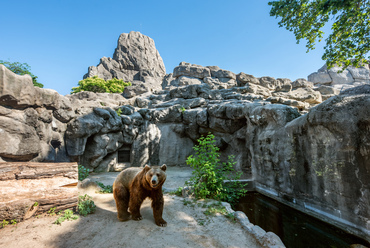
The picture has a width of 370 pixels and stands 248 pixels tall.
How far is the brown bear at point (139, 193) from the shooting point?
135 inches

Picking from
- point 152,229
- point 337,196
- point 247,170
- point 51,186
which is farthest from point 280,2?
point 51,186

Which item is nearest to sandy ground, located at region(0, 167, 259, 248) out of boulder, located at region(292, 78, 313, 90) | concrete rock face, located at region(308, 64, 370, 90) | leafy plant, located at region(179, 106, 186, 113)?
leafy plant, located at region(179, 106, 186, 113)

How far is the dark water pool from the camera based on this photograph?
429 centimetres

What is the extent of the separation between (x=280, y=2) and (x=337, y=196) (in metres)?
8.09

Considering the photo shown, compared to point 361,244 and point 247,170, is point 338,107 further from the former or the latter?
point 247,170

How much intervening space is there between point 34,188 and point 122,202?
5.72 feet

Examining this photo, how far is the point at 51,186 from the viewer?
3.76 meters

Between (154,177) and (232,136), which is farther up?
(232,136)

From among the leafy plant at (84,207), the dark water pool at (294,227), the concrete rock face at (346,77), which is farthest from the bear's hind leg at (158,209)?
the concrete rock face at (346,77)

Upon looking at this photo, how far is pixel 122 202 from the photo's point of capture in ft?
11.9

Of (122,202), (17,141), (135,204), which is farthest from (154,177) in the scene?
(17,141)

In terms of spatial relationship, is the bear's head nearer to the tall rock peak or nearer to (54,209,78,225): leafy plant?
(54,209,78,225): leafy plant

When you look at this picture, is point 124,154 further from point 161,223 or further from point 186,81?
point 186,81

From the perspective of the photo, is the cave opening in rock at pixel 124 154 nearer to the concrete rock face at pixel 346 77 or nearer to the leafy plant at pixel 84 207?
the leafy plant at pixel 84 207
